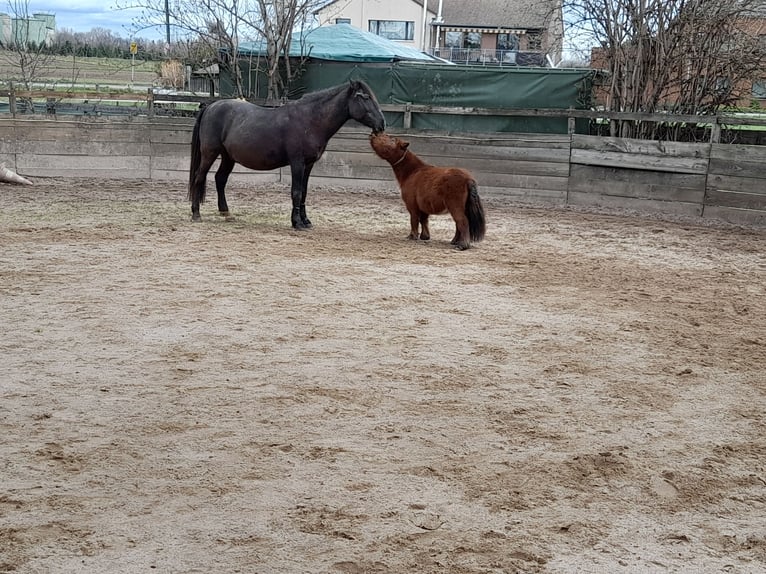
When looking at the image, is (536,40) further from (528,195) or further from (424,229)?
(424,229)

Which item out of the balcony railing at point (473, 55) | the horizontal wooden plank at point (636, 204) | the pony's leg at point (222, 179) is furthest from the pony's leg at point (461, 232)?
the balcony railing at point (473, 55)

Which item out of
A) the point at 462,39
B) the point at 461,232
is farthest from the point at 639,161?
the point at 462,39

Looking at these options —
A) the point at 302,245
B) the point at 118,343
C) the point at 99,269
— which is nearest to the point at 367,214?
the point at 302,245

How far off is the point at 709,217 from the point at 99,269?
782 centimetres

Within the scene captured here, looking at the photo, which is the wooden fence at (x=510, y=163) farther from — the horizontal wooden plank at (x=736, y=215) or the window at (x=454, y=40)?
the window at (x=454, y=40)

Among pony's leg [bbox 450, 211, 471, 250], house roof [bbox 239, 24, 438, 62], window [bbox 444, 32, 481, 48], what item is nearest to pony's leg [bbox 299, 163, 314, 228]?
pony's leg [bbox 450, 211, 471, 250]

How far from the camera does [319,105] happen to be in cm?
920

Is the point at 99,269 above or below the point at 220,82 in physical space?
below

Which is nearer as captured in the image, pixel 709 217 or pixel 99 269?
pixel 99 269

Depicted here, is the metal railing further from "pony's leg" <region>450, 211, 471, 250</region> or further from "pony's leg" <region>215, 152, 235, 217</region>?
"pony's leg" <region>450, 211, 471, 250</region>

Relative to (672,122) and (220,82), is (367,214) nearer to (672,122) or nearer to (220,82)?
(672,122)

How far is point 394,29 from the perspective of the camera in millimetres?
45781

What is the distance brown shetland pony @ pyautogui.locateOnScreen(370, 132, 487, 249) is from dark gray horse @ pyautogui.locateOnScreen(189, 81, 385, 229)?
0.56 metres

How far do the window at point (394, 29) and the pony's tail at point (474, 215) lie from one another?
130 ft
